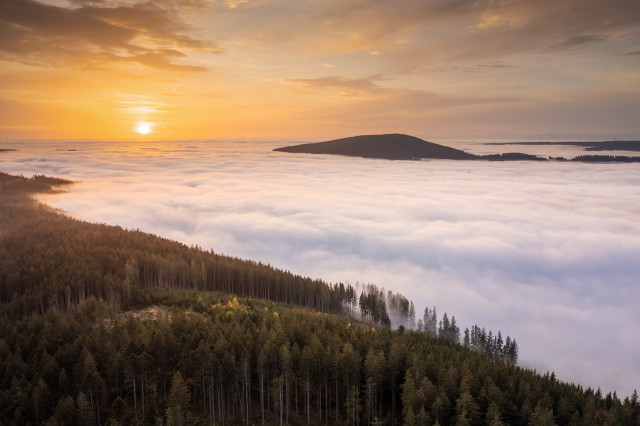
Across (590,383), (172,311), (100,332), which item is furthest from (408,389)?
(590,383)

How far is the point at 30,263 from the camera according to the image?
143m

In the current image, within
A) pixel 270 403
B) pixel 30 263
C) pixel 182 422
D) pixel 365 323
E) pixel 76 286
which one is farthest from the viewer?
pixel 365 323

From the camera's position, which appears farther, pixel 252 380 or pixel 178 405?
pixel 252 380

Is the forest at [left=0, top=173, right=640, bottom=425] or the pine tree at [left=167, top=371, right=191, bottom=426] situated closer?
the pine tree at [left=167, top=371, right=191, bottom=426]

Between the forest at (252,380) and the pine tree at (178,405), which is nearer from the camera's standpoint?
the pine tree at (178,405)

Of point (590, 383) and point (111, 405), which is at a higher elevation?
point (111, 405)

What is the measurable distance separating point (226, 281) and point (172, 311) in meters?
61.7

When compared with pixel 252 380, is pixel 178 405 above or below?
above

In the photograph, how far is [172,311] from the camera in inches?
4291

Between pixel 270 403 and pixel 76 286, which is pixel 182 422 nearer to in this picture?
pixel 270 403

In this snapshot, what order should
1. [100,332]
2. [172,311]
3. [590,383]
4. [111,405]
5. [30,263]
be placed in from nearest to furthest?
[111,405]
[100,332]
[172,311]
[30,263]
[590,383]

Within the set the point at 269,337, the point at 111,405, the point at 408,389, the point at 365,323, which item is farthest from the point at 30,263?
the point at 408,389

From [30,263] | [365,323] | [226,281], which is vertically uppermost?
[30,263]

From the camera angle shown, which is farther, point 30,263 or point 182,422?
point 30,263
